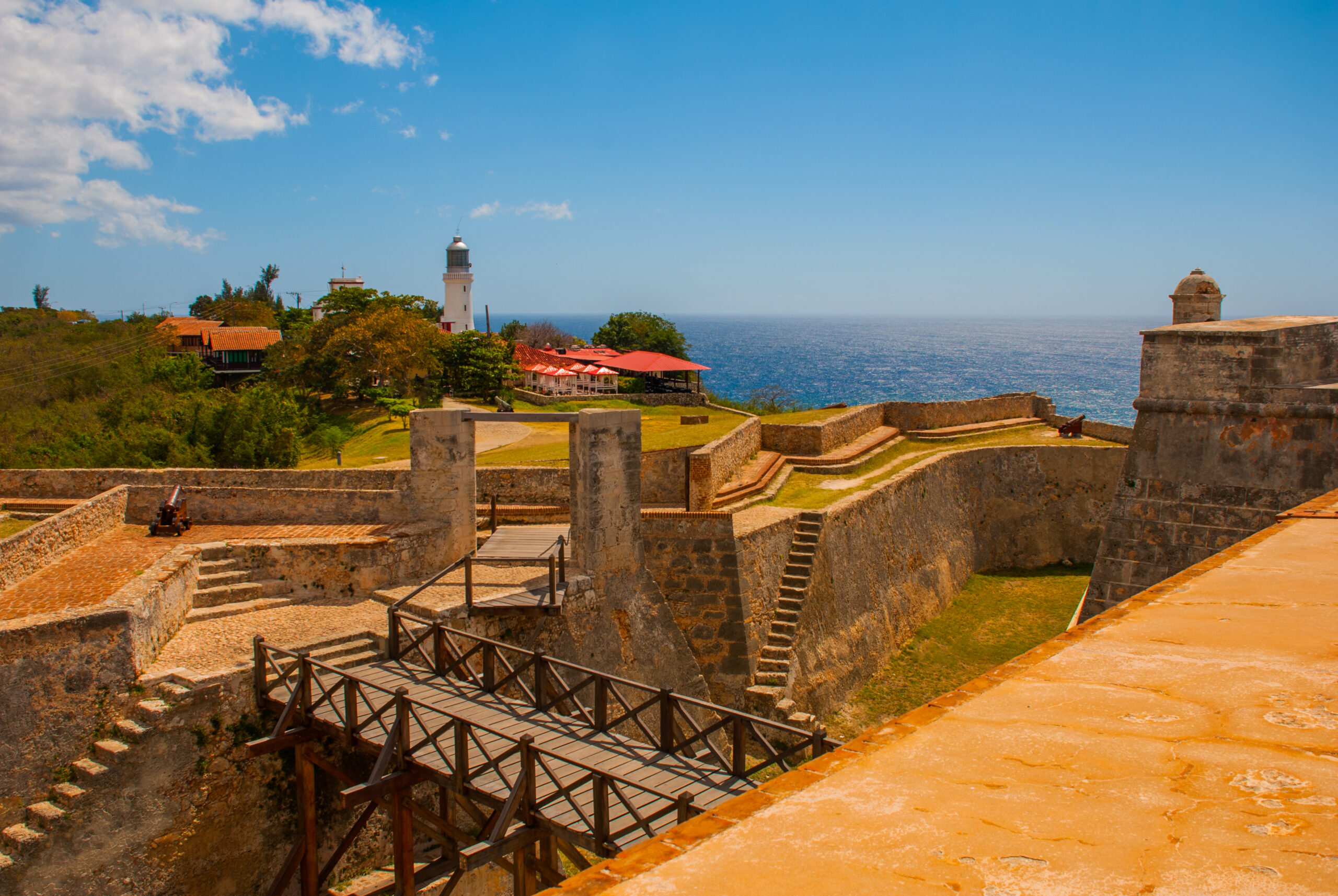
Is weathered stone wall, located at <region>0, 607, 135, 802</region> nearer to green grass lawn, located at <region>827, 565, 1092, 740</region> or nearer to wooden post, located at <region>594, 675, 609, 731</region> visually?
wooden post, located at <region>594, 675, 609, 731</region>

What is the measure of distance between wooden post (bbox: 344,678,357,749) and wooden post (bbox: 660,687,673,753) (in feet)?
10.9

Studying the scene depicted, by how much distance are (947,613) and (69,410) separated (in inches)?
1328

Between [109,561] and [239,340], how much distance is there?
4871 centimetres

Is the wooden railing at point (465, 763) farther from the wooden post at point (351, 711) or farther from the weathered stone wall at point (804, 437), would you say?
the weathered stone wall at point (804, 437)

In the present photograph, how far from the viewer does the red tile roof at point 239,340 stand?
187ft

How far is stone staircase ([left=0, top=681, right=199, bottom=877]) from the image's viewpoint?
9.31 metres

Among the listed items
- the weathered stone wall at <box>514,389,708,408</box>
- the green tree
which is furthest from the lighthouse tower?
the weathered stone wall at <box>514,389,708,408</box>

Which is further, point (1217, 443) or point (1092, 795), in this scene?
point (1217, 443)

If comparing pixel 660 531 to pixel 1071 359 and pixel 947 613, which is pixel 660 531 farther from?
pixel 1071 359

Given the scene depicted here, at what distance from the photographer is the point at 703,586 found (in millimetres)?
16328

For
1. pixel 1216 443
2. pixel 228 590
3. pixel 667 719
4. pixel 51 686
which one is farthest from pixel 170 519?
pixel 1216 443

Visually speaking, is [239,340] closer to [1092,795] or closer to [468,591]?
[468,591]

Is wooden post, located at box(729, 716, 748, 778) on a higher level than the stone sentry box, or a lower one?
lower

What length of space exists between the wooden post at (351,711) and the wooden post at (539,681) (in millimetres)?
1881
